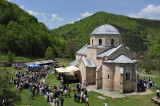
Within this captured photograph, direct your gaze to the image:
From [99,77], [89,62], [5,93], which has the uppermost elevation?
[89,62]

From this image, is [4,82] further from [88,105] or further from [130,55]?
[130,55]

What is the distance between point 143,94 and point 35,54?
50296 millimetres

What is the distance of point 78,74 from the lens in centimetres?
3016

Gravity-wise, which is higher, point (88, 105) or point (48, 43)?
point (48, 43)

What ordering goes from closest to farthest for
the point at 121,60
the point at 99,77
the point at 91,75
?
the point at 121,60, the point at 99,77, the point at 91,75

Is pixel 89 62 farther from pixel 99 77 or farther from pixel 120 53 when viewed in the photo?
pixel 120 53

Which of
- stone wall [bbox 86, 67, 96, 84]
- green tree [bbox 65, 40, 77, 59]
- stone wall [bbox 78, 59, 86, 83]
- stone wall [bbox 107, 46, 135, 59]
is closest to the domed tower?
stone wall [bbox 107, 46, 135, 59]

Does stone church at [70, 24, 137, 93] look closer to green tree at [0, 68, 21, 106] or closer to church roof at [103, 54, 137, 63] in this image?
church roof at [103, 54, 137, 63]

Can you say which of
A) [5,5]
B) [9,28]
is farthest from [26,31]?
[5,5]

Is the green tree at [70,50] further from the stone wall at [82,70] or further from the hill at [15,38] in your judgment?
the stone wall at [82,70]

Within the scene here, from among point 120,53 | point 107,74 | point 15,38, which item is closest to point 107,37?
point 120,53

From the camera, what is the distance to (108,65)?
24.7 meters

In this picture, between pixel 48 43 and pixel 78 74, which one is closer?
pixel 78 74

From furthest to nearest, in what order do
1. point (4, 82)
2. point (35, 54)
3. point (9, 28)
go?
point (35, 54)
point (9, 28)
point (4, 82)
